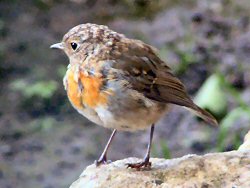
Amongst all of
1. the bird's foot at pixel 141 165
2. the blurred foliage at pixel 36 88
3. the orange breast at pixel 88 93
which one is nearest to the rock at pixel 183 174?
the bird's foot at pixel 141 165

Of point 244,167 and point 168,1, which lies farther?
point 168,1

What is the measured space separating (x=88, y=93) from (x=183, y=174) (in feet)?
2.04

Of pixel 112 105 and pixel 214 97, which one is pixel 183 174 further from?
pixel 214 97

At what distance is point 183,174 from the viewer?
4.50 metres

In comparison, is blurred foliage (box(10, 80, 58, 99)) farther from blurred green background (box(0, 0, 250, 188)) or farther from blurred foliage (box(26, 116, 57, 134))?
blurred foliage (box(26, 116, 57, 134))

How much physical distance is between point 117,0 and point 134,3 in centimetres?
19

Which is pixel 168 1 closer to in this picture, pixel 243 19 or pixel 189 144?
pixel 243 19

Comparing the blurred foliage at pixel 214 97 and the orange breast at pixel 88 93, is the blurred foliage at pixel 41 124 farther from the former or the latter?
the orange breast at pixel 88 93

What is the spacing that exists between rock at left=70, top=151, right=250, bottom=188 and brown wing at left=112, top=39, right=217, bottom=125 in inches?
13.3

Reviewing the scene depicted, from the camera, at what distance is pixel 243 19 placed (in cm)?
822

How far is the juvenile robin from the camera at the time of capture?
4492mm

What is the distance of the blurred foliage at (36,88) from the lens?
7359 mm

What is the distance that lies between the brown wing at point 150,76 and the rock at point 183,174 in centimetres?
34

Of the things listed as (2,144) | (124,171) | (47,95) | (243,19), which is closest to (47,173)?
(2,144)
